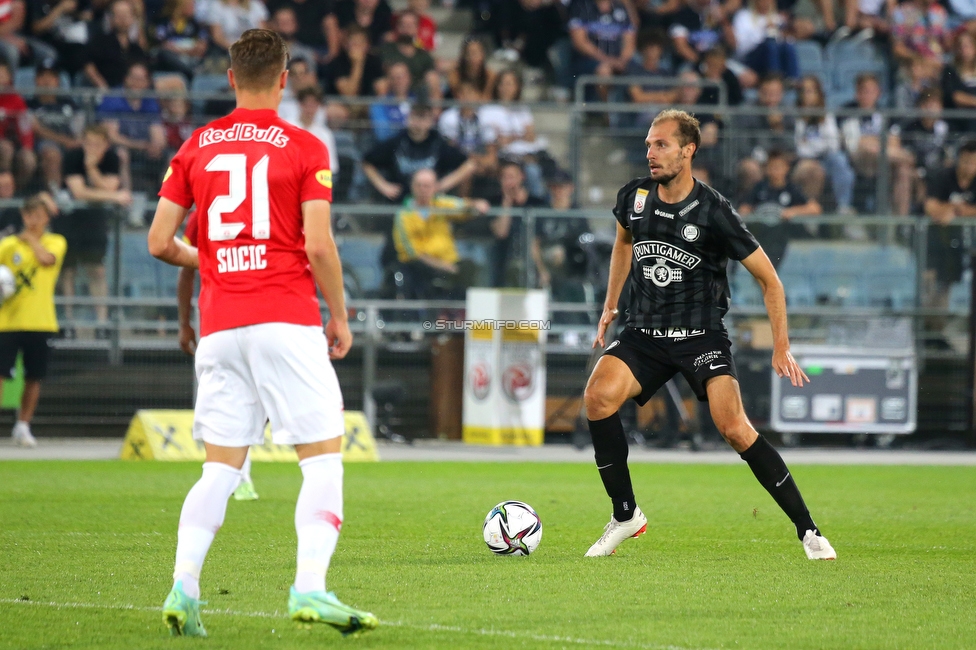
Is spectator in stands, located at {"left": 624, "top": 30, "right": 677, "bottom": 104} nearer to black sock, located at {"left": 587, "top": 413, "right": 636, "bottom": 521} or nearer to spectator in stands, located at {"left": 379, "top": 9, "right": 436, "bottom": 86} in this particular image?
spectator in stands, located at {"left": 379, "top": 9, "right": 436, "bottom": 86}

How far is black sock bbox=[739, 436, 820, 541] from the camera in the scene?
7.25 meters

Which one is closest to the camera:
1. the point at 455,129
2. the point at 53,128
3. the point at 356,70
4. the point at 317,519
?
the point at 317,519

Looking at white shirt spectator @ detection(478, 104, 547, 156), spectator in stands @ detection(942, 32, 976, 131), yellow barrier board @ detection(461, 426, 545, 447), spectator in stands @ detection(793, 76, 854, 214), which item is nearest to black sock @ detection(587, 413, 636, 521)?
yellow barrier board @ detection(461, 426, 545, 447)

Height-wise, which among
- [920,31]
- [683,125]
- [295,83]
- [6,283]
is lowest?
[6,283]

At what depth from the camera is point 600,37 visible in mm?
20812

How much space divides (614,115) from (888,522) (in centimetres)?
1010

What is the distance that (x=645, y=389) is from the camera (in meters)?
7.50

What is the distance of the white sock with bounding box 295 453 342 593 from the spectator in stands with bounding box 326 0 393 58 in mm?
16008

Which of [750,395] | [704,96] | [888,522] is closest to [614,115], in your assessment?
[704,96]

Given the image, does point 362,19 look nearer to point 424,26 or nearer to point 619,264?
point 424,26

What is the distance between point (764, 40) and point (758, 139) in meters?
4.10

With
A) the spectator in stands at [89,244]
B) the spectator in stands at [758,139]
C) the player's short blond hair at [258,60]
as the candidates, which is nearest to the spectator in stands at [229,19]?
the spectator in stands at [89,244]

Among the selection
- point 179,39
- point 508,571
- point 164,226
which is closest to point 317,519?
point 164,226

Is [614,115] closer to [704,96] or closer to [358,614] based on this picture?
[704,96]
